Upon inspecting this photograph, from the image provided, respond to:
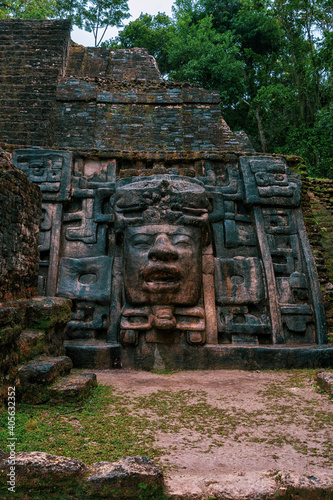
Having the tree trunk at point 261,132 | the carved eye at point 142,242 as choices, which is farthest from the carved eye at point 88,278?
the tree trunk at point 261,132

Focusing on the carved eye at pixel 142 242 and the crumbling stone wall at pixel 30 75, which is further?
the crumbling stone wall at pixel 30 75

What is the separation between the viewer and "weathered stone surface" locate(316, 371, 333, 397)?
3.13 metres

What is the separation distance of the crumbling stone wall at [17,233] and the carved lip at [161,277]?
1161 millimetres

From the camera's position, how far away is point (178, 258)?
13.6ft

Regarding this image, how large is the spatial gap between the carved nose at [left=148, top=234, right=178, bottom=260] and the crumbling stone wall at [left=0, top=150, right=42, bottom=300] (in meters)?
1.22

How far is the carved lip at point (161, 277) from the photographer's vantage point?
13.1 feet

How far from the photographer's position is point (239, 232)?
502 cm

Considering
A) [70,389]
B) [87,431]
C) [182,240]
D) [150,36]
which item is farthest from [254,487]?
[150,36]

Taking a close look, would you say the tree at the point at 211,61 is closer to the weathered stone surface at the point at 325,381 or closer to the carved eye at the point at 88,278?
the carved eye at the point at 88,278

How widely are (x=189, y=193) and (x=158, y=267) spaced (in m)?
1.06

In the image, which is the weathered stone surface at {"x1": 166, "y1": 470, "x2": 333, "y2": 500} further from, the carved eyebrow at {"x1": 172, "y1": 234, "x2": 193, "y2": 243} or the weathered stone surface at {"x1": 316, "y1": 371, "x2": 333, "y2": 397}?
the carved eyebrow at {"x1": 172, "y1": 234, "x2": 193, "y2": 243}

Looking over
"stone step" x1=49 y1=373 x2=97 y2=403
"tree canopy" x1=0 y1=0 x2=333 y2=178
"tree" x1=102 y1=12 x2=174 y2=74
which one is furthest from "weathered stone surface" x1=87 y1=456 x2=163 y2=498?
"tree" x1=102 y1=12 x2=174 y2=74

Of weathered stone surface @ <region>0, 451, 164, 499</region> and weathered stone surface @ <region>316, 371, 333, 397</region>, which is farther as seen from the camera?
weathered stone surface @ <region>316, 371, 333, 397</region>

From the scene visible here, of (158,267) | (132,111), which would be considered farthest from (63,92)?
(158,267)
